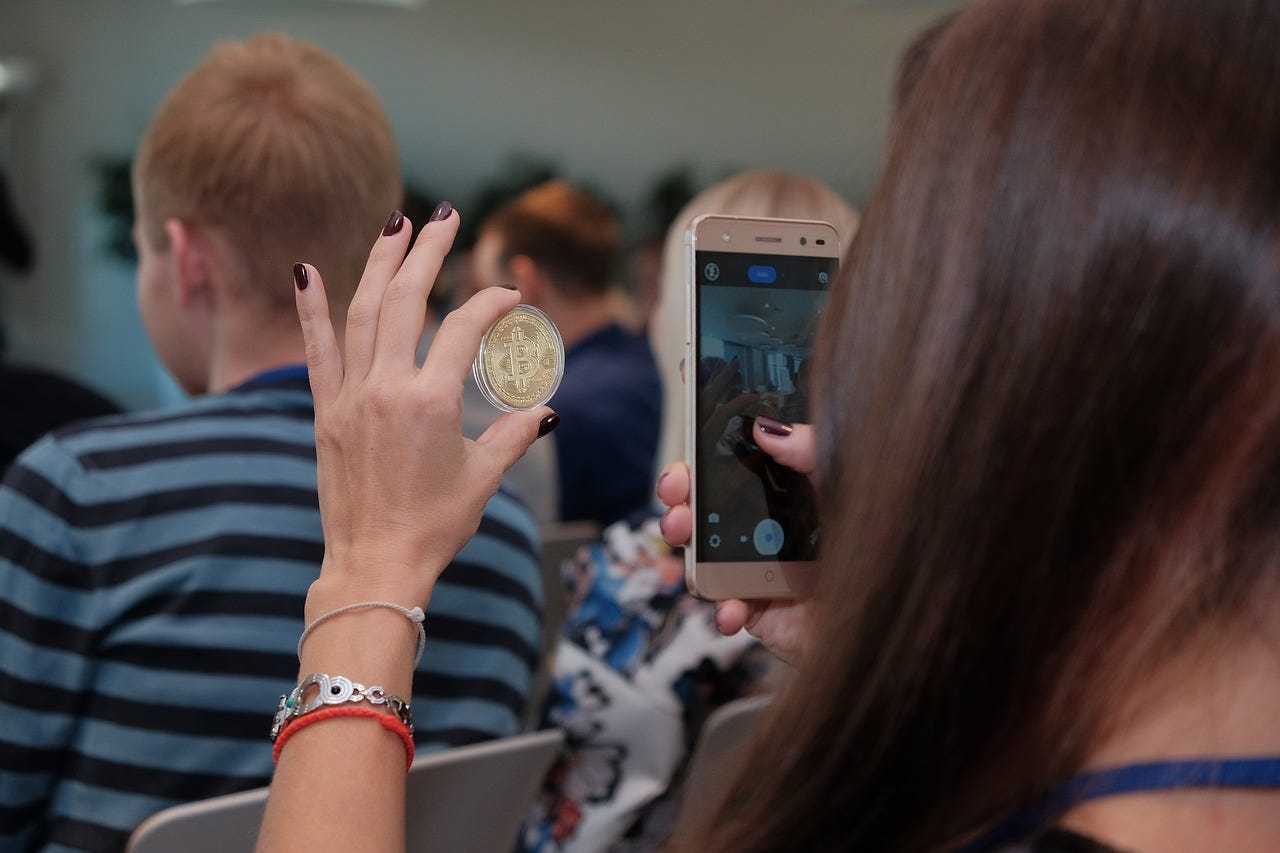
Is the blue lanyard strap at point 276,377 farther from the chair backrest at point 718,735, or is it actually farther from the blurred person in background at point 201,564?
the chair backrest at point 718,735

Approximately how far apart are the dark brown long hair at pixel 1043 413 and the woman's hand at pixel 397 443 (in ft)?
0.84

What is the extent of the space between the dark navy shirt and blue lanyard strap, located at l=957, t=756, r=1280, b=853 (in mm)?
2526

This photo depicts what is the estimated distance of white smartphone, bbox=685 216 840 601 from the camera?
897 millimetres

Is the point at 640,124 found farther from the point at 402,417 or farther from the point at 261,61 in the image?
the point at 402,417

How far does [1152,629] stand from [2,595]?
1.11m

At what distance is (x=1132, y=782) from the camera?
0.61 meters

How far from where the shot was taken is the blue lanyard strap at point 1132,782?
0.61 m

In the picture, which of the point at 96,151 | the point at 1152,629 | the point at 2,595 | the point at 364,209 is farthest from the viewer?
the point at 96,151

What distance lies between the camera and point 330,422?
78 centimetres

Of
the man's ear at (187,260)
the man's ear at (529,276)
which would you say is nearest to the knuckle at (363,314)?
the man's ear at (187,260)

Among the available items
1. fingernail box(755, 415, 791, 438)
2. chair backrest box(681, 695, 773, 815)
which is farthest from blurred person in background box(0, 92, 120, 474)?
fingernail box(755, 415, 791, 438)

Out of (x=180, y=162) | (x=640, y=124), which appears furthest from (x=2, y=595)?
(x=640, y=124)

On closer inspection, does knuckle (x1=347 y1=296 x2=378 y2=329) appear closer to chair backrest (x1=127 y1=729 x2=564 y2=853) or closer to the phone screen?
the phone screen

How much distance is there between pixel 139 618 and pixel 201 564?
89 millimetres
